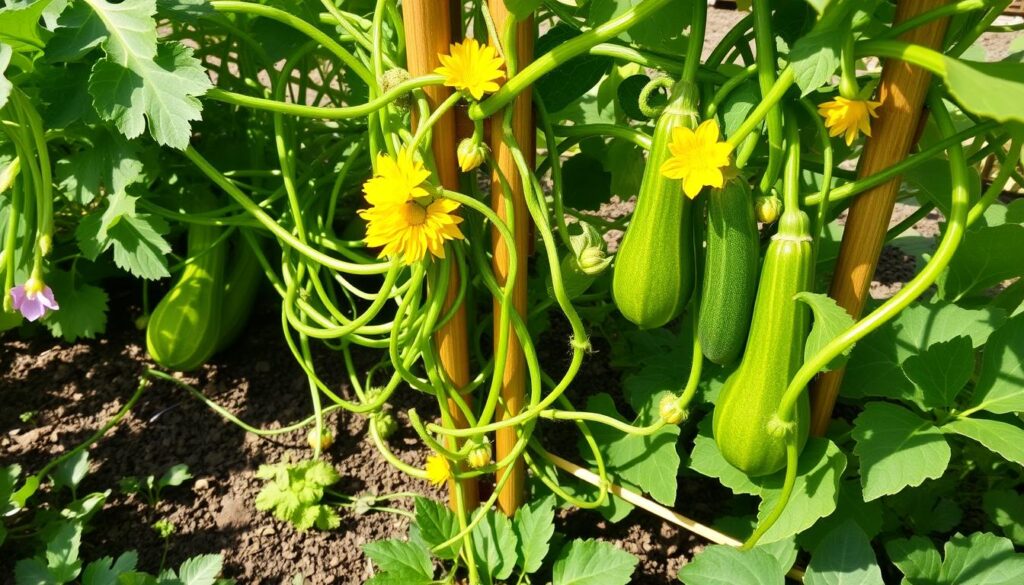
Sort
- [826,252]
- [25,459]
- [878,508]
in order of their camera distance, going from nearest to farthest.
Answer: [878,508] < [826,252] < [25,459]

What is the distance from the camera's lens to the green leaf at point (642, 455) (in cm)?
117

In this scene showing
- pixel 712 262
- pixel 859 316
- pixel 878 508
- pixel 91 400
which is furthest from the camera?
pixel 91 400

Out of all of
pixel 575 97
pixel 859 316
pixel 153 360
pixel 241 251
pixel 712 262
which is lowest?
pixel 153 360

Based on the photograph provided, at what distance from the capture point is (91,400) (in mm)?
1664

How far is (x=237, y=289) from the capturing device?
170 cm

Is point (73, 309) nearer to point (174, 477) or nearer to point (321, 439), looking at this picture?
point (174, 477)

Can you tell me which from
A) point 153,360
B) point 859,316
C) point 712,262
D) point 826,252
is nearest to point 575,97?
point 712,262

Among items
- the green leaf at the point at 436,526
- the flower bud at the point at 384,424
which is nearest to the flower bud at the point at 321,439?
the flower bud at the point at 384,424

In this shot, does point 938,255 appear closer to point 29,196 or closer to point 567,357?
point 567,357

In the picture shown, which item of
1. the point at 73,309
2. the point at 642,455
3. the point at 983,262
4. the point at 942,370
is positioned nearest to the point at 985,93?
the point at 942,370

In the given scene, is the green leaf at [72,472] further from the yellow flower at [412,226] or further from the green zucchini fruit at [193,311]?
the yellow flower at [412,226]

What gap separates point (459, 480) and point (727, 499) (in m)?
0.55

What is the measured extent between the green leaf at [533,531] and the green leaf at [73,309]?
1008 millimetres

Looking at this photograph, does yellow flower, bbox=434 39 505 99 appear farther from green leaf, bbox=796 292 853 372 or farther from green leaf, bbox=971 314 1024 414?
green leaf, bbox=971 314 1024 414
